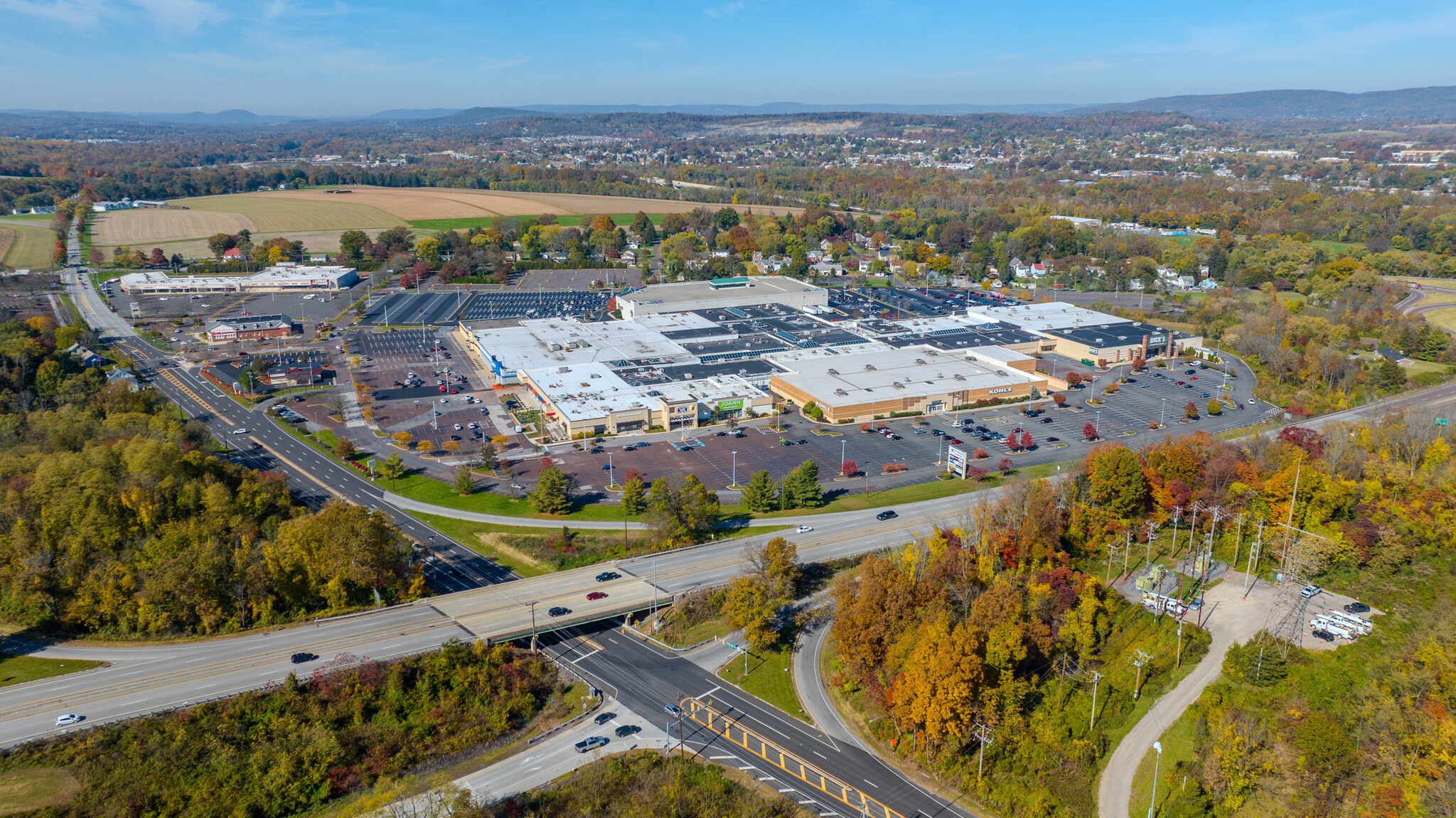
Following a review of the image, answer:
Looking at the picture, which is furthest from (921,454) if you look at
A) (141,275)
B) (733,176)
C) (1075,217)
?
(733,176)

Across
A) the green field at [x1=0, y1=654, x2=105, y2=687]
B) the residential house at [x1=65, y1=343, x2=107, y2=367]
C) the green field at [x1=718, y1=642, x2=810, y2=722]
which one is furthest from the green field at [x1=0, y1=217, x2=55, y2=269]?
the green field at [x1=718, y1=642, x2=810, y2=722]

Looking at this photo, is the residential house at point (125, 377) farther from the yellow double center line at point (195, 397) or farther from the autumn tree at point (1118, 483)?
the autumn tree at point (1118, 483)

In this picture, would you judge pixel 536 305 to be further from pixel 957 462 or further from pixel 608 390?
pixel 957 462

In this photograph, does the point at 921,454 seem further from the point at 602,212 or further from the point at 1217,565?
the point at 602,212

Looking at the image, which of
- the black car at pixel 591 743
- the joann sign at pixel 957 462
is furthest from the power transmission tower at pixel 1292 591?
the black car at pixel 591 743

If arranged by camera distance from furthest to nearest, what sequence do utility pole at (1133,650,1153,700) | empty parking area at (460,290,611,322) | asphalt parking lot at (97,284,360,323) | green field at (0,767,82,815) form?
empty parking area at (460,290,611,322) < asphalt parking lot at (97,284,360,323) < utility pole at (1133,650,1153,700) < green field at (0,767,82,815)

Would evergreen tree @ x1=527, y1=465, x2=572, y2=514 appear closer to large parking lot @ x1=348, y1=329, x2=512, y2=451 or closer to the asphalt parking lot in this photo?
large parking lot @ x1=348, y1=329, x2=512, y2=451
